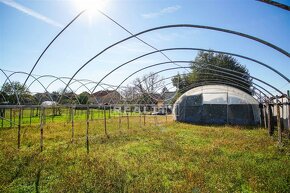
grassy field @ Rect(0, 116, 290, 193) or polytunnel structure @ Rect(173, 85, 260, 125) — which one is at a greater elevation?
polytunnel structure @ Rect(173, 85, 260, 125)

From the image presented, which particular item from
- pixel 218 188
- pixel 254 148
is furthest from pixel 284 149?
pixel 218 188

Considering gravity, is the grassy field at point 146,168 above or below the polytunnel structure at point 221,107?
below

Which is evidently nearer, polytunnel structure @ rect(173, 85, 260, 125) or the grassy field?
the grassy field

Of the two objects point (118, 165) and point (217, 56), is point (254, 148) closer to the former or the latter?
point (118, 165)

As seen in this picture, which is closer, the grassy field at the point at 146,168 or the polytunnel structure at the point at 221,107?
the grassy field at the point at 146,168

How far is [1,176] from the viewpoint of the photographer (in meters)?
6.43

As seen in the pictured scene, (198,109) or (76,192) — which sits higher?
(198,109)

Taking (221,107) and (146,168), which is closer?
(146,168)

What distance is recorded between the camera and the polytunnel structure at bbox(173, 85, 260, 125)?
2212cm

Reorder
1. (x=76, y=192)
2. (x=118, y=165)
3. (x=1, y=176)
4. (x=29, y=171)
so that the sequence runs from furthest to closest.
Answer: (x=118, y=165), (x=29, y=171), (x=1, y=176), (x=76, y=192)

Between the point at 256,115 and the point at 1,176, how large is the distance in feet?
73.1

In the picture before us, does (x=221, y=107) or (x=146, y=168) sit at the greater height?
(x=221, y=107)

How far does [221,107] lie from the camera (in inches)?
888

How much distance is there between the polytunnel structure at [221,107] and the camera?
72.6 ft
